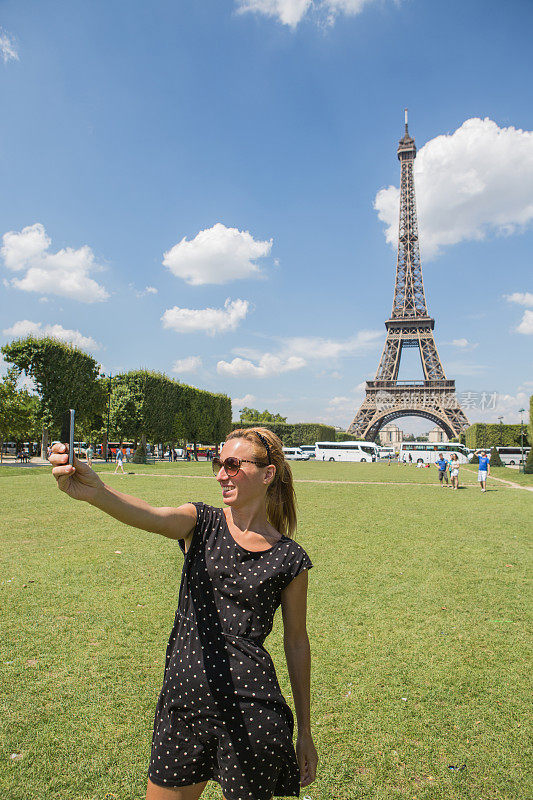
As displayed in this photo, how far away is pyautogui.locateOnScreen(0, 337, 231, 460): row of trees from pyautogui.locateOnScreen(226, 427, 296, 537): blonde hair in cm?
1801

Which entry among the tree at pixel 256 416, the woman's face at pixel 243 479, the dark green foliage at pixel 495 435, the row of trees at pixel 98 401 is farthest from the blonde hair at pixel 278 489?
the tree at pixel 256 416

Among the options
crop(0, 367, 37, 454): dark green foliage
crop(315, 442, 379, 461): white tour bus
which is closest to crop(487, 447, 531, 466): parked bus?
crop(315, 442, 379, 461): white tour bus

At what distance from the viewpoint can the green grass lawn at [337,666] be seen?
293 cm

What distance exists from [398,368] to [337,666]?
67733mm

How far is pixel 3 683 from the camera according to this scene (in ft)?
12.5

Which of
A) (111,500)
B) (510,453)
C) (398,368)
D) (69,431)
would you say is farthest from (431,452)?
(69,431)

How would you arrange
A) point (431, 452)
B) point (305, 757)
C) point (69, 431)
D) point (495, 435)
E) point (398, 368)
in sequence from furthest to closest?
point (398, 368)
point (495, 435)
point (431, 452)
point (305, 757)
point (69, 431)

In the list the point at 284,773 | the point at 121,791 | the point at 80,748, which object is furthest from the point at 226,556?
the point at 80,748

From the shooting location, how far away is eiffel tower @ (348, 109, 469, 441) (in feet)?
216

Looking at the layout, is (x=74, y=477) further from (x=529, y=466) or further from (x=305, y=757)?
(x=529, y=466)

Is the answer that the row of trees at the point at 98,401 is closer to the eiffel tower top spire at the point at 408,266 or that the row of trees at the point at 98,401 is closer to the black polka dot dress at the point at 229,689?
the black polka dot dress at the point at 229,689

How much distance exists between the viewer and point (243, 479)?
2037 millimetres

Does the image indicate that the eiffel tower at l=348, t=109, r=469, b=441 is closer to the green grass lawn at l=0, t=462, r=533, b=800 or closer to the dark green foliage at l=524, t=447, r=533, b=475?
the dark green foliage at l=524, t=447, r=533, b=475

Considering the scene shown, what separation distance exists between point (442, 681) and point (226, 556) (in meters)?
3.16
